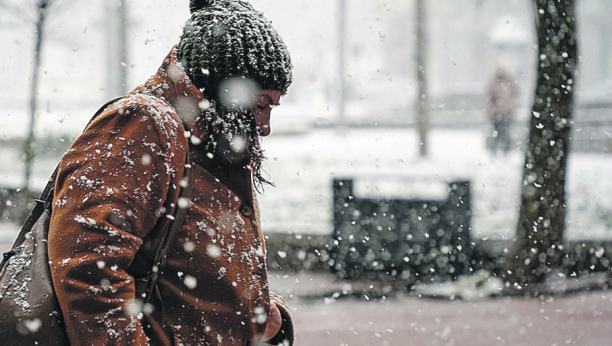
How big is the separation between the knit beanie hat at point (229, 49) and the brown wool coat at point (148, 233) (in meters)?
0.05

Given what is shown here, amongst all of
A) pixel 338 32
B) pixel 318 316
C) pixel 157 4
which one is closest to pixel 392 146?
pixel 338 32

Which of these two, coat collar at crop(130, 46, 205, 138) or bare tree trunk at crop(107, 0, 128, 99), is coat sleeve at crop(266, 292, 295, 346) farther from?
bare tree trunk at crop(107, 0, 128, 99)

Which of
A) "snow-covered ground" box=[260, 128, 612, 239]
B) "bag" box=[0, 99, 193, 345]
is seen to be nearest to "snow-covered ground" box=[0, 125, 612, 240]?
"snow-covered ground" box=[260, 128, 612, 239]

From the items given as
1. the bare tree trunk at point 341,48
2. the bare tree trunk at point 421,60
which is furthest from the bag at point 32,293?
the bare tree trunk at point 341,48

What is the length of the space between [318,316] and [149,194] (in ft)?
13.1

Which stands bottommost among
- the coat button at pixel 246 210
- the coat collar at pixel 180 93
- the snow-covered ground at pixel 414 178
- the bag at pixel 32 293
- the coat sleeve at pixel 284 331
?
the snow-covered ground at pixel 414 178

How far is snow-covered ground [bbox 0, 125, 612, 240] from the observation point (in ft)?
22.2

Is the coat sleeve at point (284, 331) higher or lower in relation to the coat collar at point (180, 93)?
lower

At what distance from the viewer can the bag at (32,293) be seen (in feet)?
4.08

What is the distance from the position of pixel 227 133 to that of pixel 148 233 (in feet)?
1.07

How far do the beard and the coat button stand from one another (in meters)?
0.11

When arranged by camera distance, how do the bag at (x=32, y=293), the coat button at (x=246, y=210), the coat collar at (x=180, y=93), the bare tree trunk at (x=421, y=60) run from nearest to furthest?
the bag at (x=32, y=293) → the coat collar at (x=180, y=93) → the coat button at (x=246, y=210) → the bare tree trunk at (x=421, y=60)

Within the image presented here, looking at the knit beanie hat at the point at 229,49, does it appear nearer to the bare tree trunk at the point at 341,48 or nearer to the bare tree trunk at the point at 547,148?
the bare tree trunk at the point at 547,148

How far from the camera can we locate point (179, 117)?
57.1 inches
